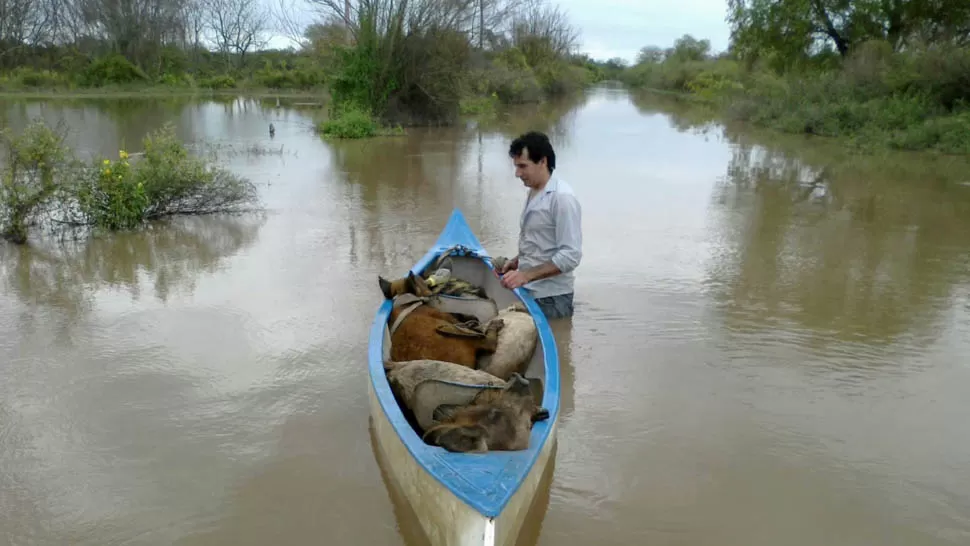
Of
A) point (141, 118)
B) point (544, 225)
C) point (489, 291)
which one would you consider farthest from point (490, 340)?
point (141, 118)

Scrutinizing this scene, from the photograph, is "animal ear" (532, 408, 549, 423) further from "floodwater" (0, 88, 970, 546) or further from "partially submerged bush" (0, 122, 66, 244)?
"partially submerged bush" (0, 122, 66, 244)

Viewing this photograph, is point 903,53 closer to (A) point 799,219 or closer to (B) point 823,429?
(A) point 799,219

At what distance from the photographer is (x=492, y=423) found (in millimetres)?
2709

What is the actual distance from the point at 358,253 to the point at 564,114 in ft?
73.3

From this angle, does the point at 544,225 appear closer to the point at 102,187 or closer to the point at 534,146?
the point at 534,146

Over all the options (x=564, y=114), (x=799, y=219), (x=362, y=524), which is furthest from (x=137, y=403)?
(x=564, y=114)

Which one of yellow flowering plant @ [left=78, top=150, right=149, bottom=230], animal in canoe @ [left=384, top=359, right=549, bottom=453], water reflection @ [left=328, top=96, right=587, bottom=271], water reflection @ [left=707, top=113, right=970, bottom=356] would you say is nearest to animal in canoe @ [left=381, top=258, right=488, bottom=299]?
animal in canoe @ [left=384, top=359, right=549, bottom=453]

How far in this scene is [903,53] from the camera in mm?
19484

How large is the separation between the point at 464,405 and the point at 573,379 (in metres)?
1.56

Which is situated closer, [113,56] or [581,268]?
[581,268]

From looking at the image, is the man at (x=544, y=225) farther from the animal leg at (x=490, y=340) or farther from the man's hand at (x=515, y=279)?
the animal leg at (x=490, y=340)

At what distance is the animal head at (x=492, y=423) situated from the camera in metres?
2.64

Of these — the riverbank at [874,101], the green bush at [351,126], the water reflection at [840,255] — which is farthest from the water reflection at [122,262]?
the riverbank at [874,101]

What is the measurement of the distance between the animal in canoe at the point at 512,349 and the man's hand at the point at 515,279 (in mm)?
415
